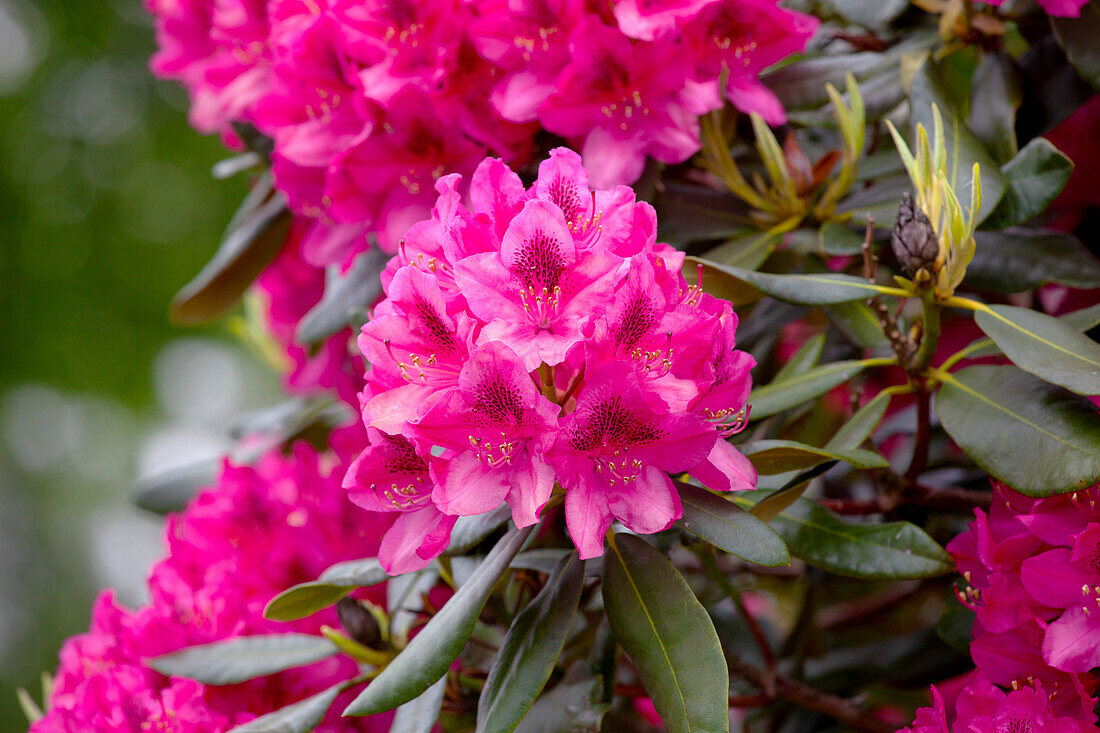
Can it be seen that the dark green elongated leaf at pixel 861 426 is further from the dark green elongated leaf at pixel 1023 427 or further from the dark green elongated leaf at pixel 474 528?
the dark green elongated leaf at pixel 474 528

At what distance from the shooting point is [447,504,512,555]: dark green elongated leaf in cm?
70

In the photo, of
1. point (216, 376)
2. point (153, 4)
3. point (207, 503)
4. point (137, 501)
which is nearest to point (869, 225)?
point (207, 503)

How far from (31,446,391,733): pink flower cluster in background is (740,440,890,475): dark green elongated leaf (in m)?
0.44

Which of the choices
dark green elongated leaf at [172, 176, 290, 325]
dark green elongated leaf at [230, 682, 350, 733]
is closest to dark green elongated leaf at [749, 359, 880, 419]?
dark green elongated leaf at [230, 682, 350, 733]

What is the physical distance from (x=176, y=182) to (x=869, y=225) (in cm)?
352

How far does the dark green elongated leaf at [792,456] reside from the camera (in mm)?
667

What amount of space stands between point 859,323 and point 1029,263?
0.17 metres

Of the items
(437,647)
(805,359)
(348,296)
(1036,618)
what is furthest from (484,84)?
(1036,618)

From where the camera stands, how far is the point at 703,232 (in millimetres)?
882

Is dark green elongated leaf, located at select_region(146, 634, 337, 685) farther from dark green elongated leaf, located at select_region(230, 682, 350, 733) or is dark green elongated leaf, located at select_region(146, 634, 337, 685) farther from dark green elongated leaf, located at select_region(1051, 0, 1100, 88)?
dark green elongated leaf, located at select_region(1051, 0, 1100, 88)

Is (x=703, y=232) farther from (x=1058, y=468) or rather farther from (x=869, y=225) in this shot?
(x=1058, y=468)

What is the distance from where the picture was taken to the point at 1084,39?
821mm

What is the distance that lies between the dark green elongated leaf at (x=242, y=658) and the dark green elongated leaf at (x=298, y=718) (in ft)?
0.15

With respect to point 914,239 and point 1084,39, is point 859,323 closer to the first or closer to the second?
point 914,239
